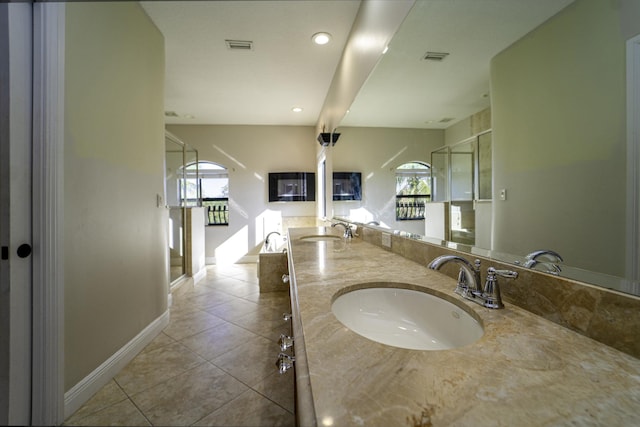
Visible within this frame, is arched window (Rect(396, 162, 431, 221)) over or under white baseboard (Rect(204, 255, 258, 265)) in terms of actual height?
over

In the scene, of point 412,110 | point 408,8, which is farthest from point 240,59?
point 412,110

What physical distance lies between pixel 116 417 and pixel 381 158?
195 centimetres

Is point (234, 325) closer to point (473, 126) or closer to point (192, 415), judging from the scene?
point (192, 415)

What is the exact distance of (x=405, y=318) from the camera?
0.79m

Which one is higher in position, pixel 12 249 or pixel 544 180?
pixel 544 180

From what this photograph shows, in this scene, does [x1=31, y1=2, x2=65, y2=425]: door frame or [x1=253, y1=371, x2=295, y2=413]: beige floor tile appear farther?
[x1=253, y1=371, x2=295, y2=413]: beige floor tile

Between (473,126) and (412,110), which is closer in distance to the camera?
(473,126)

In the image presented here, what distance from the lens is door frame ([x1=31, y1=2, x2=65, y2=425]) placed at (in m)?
1.02

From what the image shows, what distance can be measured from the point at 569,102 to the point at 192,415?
5.97 feet

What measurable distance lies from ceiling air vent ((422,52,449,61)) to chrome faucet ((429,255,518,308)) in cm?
80

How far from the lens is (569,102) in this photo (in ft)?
1.75

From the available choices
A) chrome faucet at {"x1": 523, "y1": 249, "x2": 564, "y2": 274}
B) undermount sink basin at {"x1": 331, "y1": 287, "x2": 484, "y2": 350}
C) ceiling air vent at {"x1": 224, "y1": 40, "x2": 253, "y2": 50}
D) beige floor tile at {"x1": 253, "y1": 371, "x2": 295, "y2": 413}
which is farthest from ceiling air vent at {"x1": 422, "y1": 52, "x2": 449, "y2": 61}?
ceiling air vent at {"x1": 224, "y1": 40, "x2": 253, "y2": 50}

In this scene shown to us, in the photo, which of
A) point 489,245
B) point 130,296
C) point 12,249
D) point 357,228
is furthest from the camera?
point 357,228

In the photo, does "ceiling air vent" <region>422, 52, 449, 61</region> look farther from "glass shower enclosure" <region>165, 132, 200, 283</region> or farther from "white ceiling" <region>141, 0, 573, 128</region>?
"glass shower enclosure" <region>165, 132, 200, 283</region>
